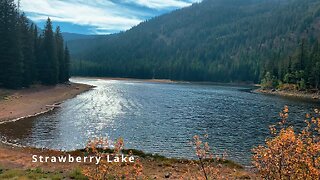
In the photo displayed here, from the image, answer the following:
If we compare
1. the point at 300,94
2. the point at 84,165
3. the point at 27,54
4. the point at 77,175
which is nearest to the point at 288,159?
the point at 77,175

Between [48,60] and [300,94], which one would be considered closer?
[48,60]

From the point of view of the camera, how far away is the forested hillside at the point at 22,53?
8106cm

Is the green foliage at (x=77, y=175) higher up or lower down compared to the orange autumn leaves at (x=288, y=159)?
lower down

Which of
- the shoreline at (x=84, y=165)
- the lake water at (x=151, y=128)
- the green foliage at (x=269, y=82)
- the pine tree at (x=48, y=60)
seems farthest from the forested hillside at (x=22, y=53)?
the green foliage at (x=269, y=82)

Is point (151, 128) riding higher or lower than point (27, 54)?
lower

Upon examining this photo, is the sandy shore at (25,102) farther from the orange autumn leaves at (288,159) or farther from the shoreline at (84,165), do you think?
the orange autumn leaves at (288,159)

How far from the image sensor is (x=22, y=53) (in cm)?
8656

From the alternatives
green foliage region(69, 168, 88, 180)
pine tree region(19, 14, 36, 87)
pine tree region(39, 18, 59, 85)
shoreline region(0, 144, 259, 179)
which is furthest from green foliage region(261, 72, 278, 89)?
green foliage region(69, 168, 88, 180)

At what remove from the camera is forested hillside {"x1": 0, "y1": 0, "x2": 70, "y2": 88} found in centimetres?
8106

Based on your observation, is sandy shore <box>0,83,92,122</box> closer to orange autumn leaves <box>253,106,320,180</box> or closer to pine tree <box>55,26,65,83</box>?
pine tree <box>55,26,65,83</box>

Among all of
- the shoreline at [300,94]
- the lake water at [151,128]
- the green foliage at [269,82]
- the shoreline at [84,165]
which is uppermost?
the green foliage at [269,82]

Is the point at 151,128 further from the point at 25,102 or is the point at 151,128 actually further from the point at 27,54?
the point at 27,54

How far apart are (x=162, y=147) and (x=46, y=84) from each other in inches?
2892

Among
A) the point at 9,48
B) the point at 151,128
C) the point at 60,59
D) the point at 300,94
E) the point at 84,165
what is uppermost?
the point at 9,48
